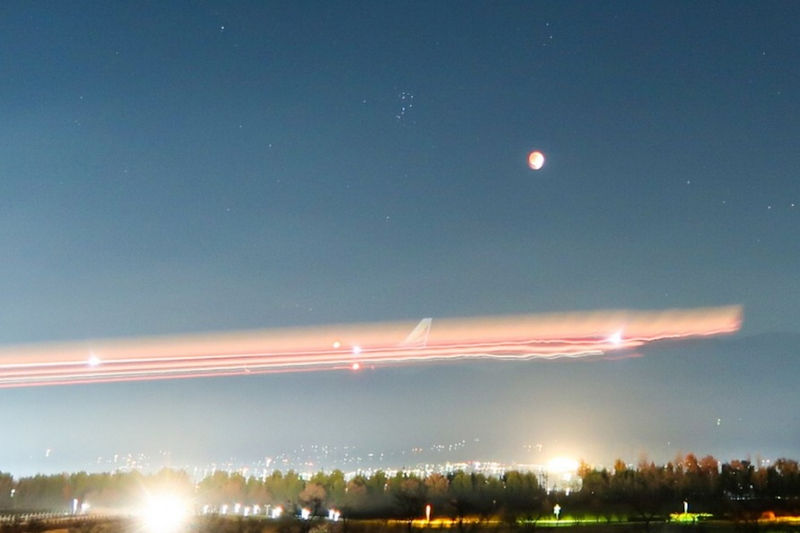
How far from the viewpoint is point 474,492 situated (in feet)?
264

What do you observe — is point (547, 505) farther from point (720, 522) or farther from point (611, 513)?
point (720, 522)

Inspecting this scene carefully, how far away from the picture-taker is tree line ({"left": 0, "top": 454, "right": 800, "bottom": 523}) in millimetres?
62488

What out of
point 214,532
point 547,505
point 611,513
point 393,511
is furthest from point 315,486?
point 214,532

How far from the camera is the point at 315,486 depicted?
8325 centimetres

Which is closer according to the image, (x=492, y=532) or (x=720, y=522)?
(x=492, y=532)

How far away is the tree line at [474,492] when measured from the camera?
62.5 meters

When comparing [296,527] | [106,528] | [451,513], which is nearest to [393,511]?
[451,513]

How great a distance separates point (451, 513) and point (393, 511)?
9.89 meters

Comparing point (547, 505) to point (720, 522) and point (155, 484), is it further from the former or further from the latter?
point (155, 484)

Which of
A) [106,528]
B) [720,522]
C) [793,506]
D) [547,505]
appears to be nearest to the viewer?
[106,528]

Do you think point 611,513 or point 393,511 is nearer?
point 611,513

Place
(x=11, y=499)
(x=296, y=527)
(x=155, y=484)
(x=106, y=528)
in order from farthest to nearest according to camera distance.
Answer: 1. (x=155, y=484)
2. (x=11, y=499)
3. (x=296, y=527)
4. (x=106, y=528)

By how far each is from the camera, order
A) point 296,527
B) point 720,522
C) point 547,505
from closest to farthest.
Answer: point 296,527 → point 720,522 → point 547,505

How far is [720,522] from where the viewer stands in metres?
49.7
